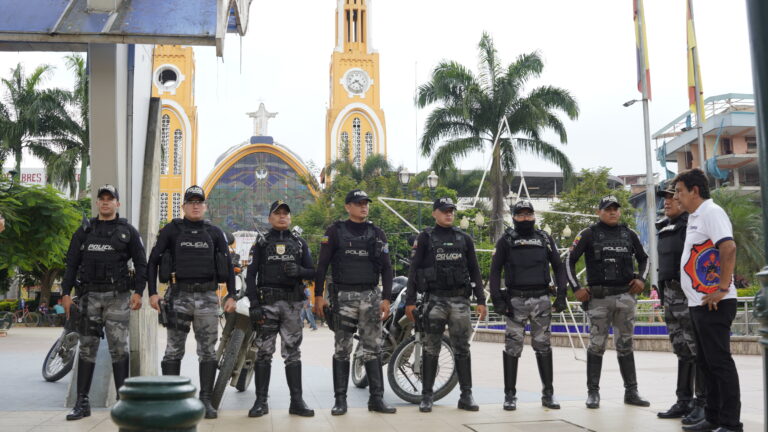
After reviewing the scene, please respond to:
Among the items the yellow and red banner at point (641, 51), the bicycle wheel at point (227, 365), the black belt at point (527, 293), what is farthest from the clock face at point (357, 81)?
the bicycle wheel at point (227, 365)

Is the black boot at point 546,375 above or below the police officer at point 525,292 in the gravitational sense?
below

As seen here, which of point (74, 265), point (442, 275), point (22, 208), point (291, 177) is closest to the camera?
point (74, 265)

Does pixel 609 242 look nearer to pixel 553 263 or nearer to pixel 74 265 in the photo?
pixel 553 263

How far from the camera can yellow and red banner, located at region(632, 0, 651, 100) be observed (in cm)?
A: 2219

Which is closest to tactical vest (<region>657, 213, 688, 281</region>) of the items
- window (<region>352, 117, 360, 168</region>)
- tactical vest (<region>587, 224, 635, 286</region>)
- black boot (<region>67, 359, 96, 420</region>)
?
tactical vest (<region>587, 224, 635, 286</region>)

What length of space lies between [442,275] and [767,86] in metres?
4.23

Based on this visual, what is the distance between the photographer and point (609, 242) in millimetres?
6828

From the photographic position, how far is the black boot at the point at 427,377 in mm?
6552

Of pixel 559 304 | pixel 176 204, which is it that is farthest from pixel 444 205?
pixel 176 204

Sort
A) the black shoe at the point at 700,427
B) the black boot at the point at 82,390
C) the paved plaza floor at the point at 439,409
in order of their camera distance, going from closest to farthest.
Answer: the black shoe at the point at 700,427
the paved plaza floor at the point at 439,409
the black boot at the point at 82,390

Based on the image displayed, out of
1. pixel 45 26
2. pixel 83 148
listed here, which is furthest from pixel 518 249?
pixel 83 148

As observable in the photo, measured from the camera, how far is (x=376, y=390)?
253 inches

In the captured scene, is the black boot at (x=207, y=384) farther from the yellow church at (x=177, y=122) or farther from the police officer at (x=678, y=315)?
the yellow church at (x=177, y=122)

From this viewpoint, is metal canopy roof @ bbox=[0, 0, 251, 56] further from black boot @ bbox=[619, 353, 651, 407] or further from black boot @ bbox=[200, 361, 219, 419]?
black boot @ bbox=[619, 353, 651, 407]
